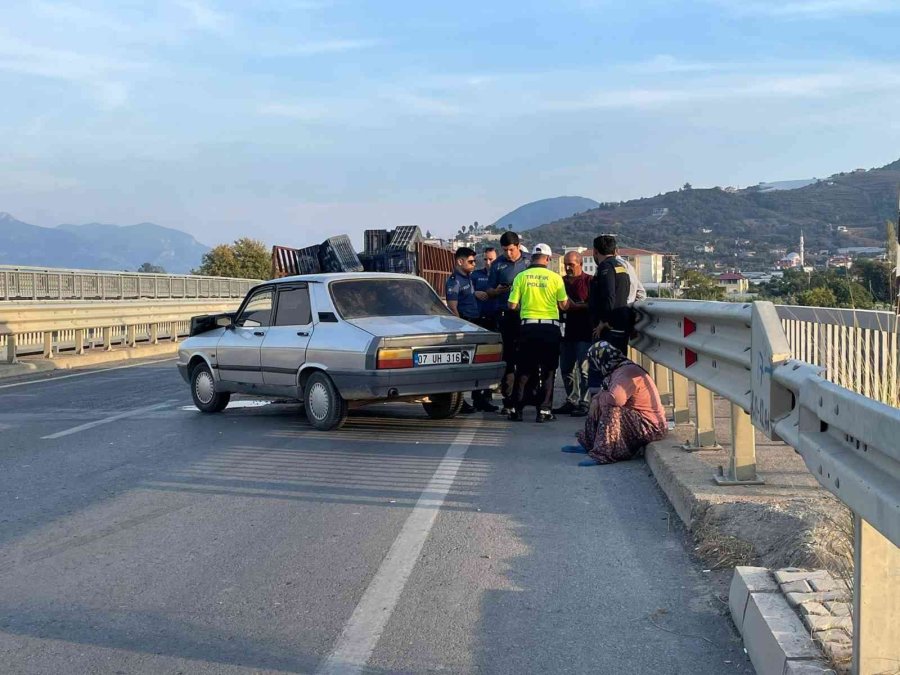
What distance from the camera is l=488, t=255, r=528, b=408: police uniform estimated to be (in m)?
11.4

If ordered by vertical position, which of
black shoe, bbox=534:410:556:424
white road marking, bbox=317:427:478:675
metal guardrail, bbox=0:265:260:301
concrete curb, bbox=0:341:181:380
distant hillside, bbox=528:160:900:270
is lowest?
white road marking, bbox=317:427:478:675

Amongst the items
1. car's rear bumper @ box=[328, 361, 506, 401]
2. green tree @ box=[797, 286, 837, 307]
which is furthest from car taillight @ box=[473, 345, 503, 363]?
green tree @ box=[797, 286, 837, 307]

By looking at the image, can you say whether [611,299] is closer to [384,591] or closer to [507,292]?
[507,292]

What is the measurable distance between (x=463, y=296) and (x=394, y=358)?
104 inches

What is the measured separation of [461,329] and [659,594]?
566 centimetres

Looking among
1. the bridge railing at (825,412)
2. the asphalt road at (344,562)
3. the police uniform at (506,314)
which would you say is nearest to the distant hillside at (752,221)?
the police uniform at (506,314)

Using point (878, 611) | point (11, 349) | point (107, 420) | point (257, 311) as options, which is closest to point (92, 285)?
point (11, 349)

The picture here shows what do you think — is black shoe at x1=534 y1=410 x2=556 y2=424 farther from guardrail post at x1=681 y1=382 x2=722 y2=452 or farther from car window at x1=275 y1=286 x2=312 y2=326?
guardrail post at x1=681 y1=382 x2=722 y2=452

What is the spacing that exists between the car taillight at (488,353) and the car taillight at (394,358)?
857 mm

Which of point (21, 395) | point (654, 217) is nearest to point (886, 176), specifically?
point (654, 217)

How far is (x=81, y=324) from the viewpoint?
1950cm

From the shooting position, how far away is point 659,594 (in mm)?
4699

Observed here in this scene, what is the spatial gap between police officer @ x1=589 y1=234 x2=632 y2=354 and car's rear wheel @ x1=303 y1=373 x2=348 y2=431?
2644mm

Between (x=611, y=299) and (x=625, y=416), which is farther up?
(x=611, y=299)
